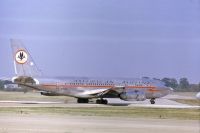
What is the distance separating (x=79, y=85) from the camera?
56.0 m

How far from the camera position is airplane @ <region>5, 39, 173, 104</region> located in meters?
55.1

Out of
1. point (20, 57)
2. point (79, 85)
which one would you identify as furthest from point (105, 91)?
point (20, 57)

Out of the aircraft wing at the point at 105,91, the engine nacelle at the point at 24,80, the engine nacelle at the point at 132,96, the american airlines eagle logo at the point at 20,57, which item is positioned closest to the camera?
the engine nacelle at the point at 24,80

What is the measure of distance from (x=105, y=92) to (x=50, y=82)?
609cm

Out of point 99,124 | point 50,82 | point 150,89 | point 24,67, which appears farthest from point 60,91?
point 99,124

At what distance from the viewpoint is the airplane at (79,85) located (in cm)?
5507

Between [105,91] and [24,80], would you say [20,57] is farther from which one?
[105,91]

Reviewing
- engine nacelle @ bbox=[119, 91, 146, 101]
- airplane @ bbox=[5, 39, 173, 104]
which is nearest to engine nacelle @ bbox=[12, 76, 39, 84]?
airplane @ bbox=[5, 39, 173, 104]

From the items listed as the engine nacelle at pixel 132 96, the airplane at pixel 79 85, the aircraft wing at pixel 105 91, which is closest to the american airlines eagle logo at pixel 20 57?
the airplane at pixel 79 85

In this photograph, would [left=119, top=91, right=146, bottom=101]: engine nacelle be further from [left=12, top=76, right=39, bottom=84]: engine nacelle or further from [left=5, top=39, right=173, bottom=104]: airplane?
[left=12, top=76, right=39, bottom=84]: engine nacelle

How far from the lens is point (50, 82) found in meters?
55.3

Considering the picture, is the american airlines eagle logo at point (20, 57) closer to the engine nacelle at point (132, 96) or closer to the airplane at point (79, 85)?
the airplane at point (79, 85)

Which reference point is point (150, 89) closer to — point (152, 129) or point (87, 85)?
point (87, 85)

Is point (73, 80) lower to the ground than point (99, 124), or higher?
higher
